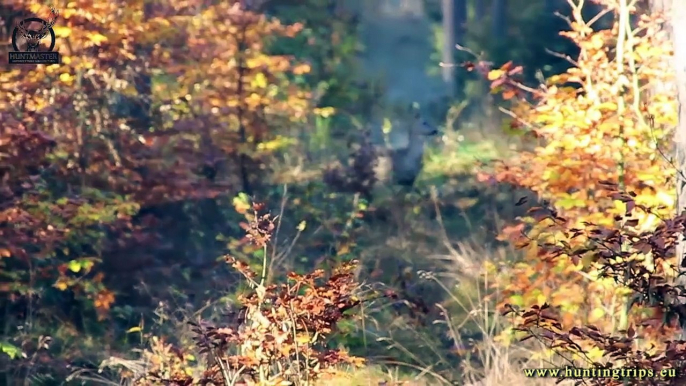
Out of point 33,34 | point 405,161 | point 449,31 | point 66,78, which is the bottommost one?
point 405,161

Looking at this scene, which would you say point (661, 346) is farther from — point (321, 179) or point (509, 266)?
point (321, 179)

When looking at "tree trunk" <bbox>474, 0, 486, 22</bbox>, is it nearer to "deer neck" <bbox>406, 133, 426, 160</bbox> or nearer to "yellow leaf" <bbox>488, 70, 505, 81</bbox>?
"deer neck" <bbox>406, 133, 426, 160</bbox>

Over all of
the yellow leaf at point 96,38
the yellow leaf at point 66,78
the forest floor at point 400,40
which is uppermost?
the yellow leaf at point 96,38

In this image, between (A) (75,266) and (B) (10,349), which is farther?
(A) (75,266)

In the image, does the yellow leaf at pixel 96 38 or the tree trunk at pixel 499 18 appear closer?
the yellow leaf at pixel 96 38

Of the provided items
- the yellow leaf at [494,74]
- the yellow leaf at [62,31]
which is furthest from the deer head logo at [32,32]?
the yellow leaf at [494,74]

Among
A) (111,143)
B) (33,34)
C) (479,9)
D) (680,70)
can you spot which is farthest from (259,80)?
(479,9)

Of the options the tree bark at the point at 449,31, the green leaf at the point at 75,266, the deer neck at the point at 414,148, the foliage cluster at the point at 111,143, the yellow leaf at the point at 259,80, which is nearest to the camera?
the foliage cluster at the point at 111,143

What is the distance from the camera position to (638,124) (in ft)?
16.1

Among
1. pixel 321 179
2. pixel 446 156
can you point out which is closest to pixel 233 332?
pixel 321 179

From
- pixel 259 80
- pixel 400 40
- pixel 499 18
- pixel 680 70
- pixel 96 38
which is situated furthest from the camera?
pixel 400 40

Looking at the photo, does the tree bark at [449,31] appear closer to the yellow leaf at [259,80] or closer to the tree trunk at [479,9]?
the tree trunk at [479,9]

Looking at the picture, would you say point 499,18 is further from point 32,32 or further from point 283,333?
point 283,333

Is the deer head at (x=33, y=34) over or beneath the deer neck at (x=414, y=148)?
over
